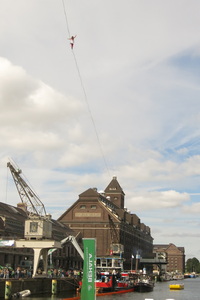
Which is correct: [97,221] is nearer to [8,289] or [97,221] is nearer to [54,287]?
[54,287]

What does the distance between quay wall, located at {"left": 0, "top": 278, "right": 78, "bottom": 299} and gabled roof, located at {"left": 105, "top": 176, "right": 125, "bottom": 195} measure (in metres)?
107

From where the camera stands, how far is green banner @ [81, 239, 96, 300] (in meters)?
32.0

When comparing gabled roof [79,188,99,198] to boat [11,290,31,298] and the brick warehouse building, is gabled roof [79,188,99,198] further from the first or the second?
boat [11,290,31,298]

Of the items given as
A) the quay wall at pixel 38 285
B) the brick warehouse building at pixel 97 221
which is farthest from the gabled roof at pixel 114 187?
the quay wall at pixel 38 285

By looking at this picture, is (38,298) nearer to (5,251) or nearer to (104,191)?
(5,251)

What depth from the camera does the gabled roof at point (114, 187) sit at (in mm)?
180400

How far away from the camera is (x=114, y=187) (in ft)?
597

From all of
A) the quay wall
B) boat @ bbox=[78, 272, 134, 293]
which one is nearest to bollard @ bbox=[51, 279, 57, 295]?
the quay wall

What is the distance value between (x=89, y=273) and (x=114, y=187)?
492 feet

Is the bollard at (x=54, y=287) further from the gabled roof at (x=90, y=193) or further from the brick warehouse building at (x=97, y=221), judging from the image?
the gabled roof at (x=90, y=193)

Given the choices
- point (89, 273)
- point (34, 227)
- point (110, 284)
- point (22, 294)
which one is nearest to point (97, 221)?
point (110, 284)

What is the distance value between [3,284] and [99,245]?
303 feet

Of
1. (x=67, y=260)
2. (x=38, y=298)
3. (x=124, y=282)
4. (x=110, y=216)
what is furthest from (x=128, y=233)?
(x=38, y=298)

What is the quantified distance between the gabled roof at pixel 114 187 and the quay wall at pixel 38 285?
107156 mm
